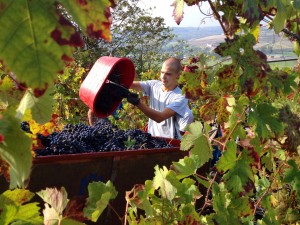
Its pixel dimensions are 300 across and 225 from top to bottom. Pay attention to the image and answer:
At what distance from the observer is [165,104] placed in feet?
14.0

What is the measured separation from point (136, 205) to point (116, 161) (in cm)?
135

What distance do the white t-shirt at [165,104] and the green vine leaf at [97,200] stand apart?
257 cm

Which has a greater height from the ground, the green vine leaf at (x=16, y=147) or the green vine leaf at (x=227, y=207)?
the green vine leaf at (x=16, y=147)

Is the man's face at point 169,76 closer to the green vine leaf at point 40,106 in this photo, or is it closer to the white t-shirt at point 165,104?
the white t-shirt at point 165,104

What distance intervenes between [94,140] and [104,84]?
33cm

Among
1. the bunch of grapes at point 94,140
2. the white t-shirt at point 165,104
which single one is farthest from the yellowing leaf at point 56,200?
the white t-shirt at point 165,104

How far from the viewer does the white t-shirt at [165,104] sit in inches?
157

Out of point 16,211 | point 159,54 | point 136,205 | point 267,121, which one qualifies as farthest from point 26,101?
point 159,54

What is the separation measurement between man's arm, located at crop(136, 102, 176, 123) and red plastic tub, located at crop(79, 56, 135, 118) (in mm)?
477

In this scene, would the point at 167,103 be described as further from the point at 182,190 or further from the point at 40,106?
the point at 40,106

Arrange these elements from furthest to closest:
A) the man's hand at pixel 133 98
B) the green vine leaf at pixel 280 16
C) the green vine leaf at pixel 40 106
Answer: the man's hand at pixel 133 98, the green vine leaf at pixel 280 16, the green vine leaf at pixel 40 106

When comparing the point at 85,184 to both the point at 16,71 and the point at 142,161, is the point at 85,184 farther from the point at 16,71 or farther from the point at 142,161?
the point at 16,71

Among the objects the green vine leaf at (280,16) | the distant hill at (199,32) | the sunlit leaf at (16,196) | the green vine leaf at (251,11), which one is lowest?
the distant hill at (199,32)

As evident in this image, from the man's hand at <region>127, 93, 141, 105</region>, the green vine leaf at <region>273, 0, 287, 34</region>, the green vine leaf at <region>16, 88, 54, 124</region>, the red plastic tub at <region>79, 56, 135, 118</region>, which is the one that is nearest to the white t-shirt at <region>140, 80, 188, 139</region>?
the man's hand at <region>127, 93, 141, 105</region>
